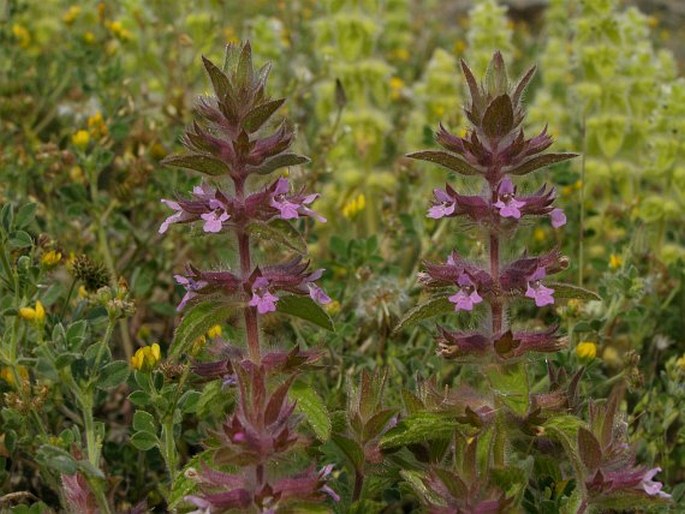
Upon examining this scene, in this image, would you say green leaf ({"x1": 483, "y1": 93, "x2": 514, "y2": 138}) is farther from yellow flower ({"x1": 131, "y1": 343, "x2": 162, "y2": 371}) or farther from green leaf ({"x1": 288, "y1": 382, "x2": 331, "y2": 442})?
yellow flower ({"x1": 131, "y1": 343, "x2": 162, "y2": 371})

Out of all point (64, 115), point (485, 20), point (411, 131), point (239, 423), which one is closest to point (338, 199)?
point (411, 131)

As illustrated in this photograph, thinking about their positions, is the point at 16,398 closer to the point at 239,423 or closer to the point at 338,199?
the point at 239,423

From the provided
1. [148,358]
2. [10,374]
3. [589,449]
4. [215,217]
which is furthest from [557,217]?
[10,374]

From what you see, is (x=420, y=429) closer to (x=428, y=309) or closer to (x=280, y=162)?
(x=428, y=309)

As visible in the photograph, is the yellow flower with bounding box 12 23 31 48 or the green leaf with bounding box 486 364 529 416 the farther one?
the yellow flower with bounding box 12 23 31 48

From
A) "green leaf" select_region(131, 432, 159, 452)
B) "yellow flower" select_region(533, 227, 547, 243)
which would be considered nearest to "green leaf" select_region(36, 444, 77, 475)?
"green leaf" select_region(131, 432, 159, 452)

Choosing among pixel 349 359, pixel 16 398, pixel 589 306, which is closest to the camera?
pixel 16 398

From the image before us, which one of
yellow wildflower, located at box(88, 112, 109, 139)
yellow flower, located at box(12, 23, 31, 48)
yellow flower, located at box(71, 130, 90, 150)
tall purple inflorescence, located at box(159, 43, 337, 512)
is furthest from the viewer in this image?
yellow flower, located at box(12, 23, 31, 48)
